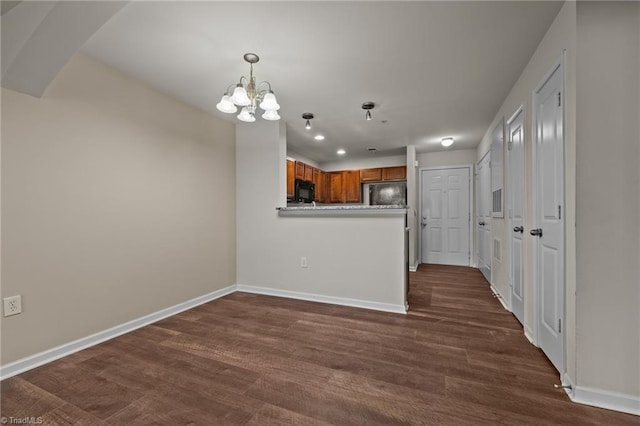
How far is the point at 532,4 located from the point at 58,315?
12.5 ft

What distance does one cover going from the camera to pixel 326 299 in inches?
133

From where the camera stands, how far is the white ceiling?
5.72 ft

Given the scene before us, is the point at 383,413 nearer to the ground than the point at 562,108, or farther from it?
nearer to the ground

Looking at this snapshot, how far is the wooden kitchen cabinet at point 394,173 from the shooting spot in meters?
5.79

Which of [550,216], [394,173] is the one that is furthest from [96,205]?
[394,173]

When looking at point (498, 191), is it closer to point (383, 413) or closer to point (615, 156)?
point (615, 156)

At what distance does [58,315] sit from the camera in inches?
81.9

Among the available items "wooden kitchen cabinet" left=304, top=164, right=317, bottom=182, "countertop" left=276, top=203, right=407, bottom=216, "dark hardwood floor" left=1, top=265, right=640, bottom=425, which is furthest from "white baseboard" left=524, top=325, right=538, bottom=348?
"wooden kitchen cabinet" left=304, top=164, right=317, bottom=182

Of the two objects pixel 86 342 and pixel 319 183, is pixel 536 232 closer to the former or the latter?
pixel 86 342

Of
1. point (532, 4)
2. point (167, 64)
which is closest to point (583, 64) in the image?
point (532, 4)

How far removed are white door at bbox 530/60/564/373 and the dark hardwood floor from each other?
24 cm

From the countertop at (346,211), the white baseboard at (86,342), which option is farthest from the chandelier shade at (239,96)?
the white baseboard at (86,342)

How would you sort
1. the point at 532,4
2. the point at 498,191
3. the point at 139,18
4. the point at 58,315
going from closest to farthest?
the point at 532,4 → the point at 139,18 → the point at 58,315 → the point at 498,191

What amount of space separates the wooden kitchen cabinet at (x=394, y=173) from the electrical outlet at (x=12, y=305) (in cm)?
545
